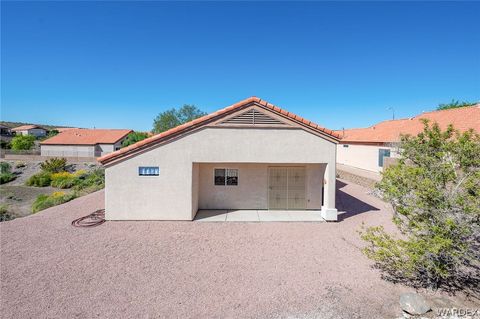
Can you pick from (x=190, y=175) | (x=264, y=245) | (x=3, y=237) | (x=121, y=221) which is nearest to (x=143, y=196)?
(x=121, y=221)

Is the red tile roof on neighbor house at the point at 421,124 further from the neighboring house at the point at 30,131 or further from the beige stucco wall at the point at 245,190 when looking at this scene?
the neighboring house at the point at 30,131

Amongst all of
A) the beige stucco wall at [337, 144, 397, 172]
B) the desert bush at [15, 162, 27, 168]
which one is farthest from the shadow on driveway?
the desert bush at [15, 162, 27, 168]

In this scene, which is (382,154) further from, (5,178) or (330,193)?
(5,178)

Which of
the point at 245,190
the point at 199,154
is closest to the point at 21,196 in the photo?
the point at 199,154

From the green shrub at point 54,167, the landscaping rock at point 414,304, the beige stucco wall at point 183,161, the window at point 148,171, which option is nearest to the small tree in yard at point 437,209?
the landscaping rock at point 414,304

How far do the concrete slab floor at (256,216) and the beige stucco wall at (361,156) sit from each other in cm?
1635

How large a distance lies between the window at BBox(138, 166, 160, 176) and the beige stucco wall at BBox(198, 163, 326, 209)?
2618 mm

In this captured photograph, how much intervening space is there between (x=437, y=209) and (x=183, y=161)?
9.09 m

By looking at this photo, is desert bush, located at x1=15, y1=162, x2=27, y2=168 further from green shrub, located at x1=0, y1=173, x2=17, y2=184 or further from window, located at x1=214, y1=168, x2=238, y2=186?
window, located at x1=214, y1=168, x2=238, y2=186

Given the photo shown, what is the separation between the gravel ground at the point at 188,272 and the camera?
5.62 meters

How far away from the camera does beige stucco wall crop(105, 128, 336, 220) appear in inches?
452

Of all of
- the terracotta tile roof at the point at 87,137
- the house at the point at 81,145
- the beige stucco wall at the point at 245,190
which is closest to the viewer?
the beige stucco wall at the point at 245,190

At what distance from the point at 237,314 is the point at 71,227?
29.0 ft

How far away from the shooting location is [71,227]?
10789 mm
